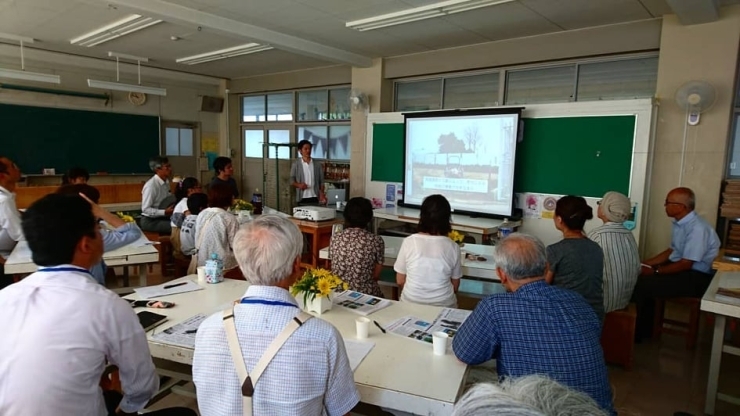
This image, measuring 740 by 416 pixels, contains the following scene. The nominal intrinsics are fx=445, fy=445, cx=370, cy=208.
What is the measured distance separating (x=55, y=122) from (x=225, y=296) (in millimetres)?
6790

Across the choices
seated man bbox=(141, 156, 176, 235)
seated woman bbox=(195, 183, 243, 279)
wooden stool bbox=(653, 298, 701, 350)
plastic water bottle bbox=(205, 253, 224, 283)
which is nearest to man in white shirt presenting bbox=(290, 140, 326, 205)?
seated man bbox=(141, 156, 176, 235)

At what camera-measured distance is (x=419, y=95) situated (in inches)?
260

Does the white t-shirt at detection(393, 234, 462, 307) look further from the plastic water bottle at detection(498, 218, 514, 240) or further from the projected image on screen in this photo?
the projected image on screen

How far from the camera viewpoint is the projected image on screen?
5277 millimetres

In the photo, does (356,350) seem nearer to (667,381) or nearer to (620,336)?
(620,336)

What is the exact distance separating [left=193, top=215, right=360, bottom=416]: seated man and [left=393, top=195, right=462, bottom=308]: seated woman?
51.7 inches

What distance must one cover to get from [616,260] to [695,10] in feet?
7.90

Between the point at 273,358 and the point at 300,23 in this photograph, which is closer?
the point at 273,358

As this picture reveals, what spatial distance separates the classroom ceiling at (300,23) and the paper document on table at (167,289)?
2.91 m

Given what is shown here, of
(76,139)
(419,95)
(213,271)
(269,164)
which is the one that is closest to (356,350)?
(213,271)

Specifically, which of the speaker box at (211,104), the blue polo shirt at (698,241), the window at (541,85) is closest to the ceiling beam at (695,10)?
the window at (541,85)

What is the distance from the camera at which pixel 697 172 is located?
14.0ft

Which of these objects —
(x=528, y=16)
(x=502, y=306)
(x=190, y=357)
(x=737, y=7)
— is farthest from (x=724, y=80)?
(x=190, y=357)

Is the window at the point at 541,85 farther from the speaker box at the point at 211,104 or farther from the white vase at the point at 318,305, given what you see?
the speaker box at the point at 211,104
